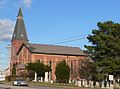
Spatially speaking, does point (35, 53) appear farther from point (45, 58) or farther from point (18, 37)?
point (18, 37)

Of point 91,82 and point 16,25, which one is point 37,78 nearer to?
point 91,82

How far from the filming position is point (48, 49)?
129375 millimetres

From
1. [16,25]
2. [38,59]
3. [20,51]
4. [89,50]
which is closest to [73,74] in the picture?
[38,59]

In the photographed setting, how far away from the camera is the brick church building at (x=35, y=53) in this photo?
12338 centimetres

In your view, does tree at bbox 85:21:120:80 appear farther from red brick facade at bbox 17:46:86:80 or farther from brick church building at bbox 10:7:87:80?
red brick facade at bbox 17:46:86:80

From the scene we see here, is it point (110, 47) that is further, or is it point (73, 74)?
point (73, 74)

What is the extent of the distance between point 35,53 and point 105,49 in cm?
6059

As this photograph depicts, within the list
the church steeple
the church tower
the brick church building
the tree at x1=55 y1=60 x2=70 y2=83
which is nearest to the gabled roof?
the brick church building

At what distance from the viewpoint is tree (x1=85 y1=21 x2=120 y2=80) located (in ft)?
208

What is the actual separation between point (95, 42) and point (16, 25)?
234ft

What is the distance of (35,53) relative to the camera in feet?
405

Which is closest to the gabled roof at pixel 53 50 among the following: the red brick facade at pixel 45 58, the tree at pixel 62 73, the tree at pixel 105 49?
the red brick facade at pixel 45 58

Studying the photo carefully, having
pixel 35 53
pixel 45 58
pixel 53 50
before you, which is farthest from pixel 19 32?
pixel 45 58

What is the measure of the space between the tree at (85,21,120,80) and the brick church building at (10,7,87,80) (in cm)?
5075
